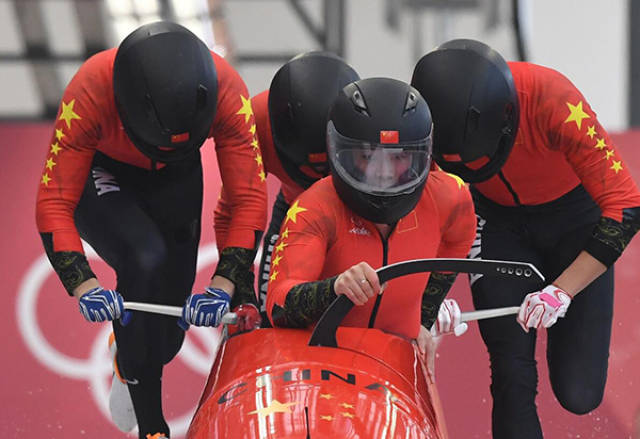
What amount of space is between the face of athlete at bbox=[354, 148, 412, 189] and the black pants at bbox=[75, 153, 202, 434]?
761mm

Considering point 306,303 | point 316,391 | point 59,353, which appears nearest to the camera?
point 316,391

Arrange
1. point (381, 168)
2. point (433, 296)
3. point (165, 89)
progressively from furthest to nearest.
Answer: point (433, 296), point (165, 89), point (381, 168)

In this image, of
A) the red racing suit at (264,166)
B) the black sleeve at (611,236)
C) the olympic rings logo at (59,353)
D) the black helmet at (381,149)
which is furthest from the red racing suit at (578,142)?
the olympic rings logo at (59,353)

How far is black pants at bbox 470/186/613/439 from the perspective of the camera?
2918 millimetres

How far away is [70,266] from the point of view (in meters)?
2.83

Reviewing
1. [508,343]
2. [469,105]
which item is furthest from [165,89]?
[508,343]

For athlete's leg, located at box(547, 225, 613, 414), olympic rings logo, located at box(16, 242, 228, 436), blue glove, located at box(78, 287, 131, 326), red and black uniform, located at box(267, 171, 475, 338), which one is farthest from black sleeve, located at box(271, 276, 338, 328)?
olympic rings logo, located at box(16, 242, 228, 436)

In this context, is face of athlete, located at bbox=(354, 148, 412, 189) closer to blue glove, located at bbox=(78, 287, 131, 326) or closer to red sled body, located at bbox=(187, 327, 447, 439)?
red sled body, located at bbox=(187, 327, 447, 439)

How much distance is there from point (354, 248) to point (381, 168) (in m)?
0.21

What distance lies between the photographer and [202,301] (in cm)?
278

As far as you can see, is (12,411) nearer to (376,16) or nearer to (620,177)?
(620,177)

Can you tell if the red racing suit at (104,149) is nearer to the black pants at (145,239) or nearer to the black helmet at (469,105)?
the black pants at (145,239)

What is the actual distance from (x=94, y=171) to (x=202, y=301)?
1.96 feet

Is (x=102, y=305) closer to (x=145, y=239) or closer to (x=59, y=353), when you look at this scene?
(x=145, y=239)
